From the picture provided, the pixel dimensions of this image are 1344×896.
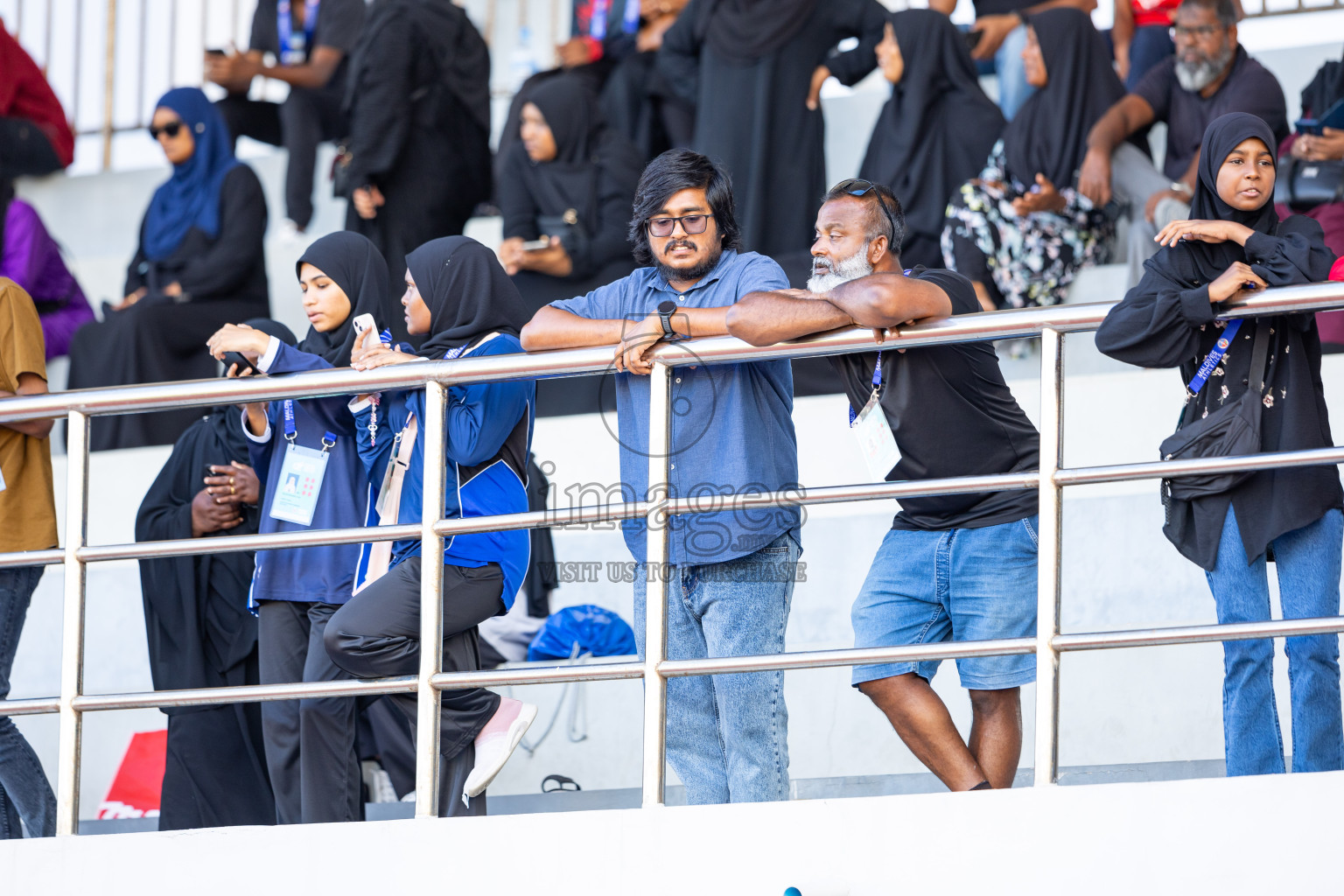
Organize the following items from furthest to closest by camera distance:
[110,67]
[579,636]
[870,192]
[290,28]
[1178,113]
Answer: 1. [110,67]
2. [290,28]
3. [1178,113]
4. [579,636]
5. [870,192]

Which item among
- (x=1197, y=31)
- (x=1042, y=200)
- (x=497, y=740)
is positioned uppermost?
(x=1197, y=31)

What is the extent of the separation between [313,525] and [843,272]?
4.65 feet

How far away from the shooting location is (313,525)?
3.87 meters

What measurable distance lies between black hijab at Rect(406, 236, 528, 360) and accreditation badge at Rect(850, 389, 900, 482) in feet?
2.96

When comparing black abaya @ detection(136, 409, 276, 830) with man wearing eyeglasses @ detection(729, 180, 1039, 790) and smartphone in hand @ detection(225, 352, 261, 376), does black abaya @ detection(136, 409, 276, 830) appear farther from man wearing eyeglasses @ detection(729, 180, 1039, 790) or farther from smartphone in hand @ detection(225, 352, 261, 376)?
man wearing eyeglasses @ detection(729, 180, 1039, 790)

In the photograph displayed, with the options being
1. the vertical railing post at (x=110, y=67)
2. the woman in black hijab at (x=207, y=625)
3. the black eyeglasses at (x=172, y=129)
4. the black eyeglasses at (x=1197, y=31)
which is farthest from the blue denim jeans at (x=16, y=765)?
the vertical railing post at (x=110, y=67)

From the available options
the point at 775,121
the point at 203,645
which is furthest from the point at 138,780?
the point at 775,121

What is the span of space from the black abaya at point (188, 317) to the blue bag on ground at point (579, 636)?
2.25 metres

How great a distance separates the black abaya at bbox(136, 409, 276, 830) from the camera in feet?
14.1

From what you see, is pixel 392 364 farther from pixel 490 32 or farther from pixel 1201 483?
pixel 490 32

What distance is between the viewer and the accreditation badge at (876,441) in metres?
3.15

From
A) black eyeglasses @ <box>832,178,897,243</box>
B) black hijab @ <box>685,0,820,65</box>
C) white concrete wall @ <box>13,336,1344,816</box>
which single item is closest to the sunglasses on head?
black eyeglasses @ <box>832,178,897,243</box>

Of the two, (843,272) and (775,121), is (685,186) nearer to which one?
(843,272)

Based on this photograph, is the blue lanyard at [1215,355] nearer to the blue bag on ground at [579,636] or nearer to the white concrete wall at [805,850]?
the white concrete wall at [805,850]
